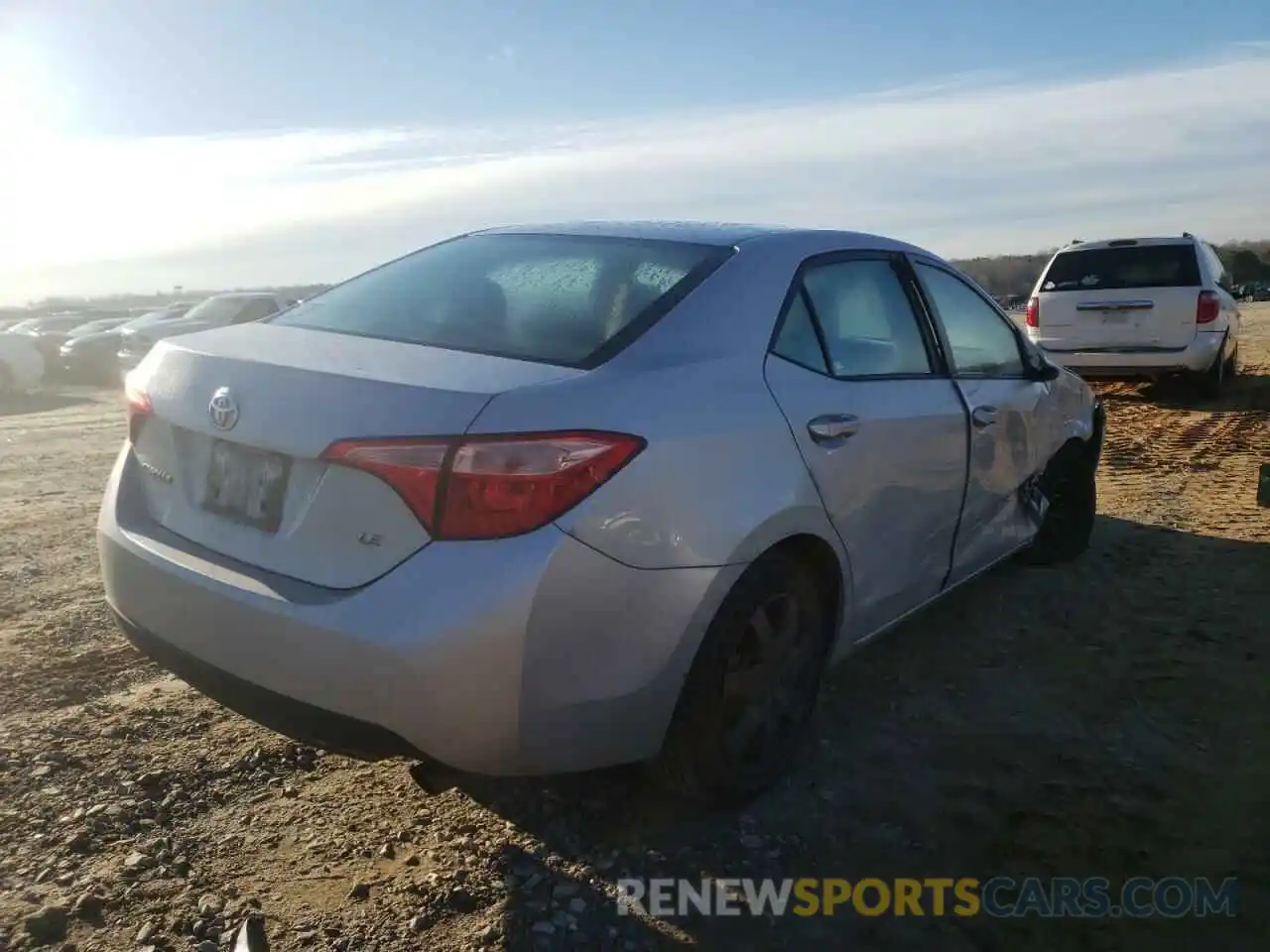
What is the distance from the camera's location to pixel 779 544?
9.75ft

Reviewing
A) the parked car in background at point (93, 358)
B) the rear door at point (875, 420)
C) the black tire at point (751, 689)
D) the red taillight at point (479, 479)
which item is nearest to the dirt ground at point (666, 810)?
the black tire at point (751, 689)

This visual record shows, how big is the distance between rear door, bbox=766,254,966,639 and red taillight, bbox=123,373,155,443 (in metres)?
1.65

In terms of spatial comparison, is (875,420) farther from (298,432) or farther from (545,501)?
(298,432)

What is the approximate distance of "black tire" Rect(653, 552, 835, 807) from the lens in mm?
2803

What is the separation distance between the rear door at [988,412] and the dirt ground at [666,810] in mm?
453

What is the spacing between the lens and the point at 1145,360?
448 inches

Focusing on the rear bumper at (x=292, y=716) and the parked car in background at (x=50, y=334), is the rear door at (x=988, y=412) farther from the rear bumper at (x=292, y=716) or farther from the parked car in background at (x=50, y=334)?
the parked car in background at (x=50, y=334)

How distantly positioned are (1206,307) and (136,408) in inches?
430

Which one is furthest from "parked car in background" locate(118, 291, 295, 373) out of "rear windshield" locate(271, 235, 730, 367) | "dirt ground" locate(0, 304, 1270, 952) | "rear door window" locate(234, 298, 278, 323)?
"rear windshield" locate(271, 235, 730, 367)

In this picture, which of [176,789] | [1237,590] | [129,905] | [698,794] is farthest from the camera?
[1237,590]

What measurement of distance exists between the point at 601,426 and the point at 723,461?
1.30 ft

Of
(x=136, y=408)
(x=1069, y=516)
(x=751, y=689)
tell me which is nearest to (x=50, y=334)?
(x=1069, y=516)

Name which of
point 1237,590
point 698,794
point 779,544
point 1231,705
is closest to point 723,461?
point 779,544

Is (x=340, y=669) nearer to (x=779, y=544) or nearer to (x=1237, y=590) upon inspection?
(x=779, y=544)
